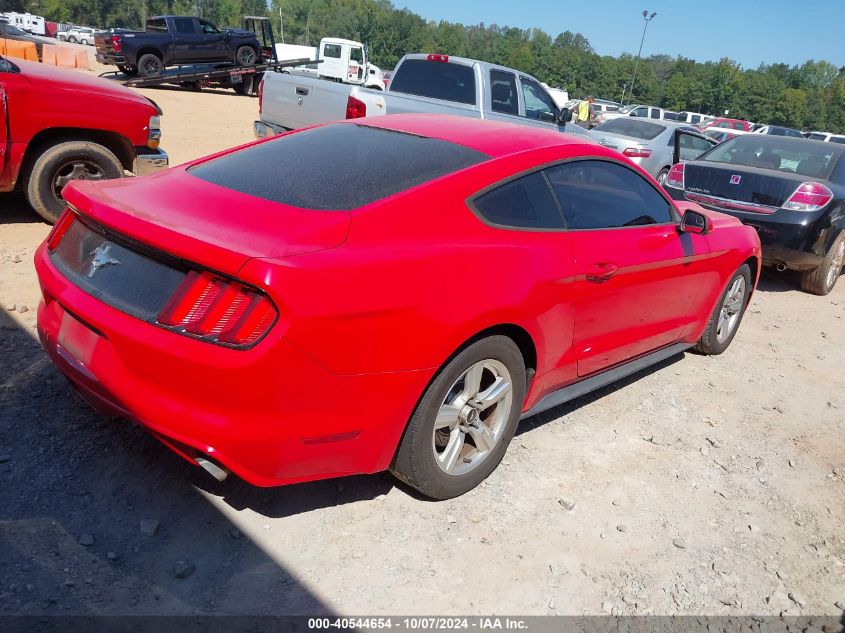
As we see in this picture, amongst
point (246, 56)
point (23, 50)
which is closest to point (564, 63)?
point (246, 56)

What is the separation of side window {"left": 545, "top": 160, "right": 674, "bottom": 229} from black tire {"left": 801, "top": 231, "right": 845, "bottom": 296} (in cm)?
433

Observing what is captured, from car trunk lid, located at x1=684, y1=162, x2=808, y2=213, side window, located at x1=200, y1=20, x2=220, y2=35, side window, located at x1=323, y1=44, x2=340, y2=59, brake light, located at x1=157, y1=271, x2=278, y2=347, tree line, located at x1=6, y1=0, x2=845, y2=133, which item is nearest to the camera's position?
brake light, located at x1=157, y1=271, x2=278, y2=347

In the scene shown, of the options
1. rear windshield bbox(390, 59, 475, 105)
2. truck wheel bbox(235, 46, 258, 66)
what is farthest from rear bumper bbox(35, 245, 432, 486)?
truck wheel bbox(235, 46, 258, 66)

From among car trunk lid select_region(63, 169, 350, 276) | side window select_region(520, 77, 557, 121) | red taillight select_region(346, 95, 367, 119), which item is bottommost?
car trunk lid select_region(63, 169, 350, 276)

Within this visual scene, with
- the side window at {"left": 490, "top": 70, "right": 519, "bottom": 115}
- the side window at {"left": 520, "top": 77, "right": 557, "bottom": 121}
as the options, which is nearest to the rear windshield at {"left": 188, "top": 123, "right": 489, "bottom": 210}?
the side window at {"left": 490, "top": 70, "right": 519, "bottom": 115}

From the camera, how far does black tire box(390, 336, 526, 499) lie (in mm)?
2891

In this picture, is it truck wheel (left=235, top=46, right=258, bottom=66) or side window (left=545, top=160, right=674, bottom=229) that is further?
truck wheel (left=235, top=46, right=258, bottom=66)

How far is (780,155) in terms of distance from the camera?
8.15m

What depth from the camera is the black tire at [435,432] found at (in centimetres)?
289

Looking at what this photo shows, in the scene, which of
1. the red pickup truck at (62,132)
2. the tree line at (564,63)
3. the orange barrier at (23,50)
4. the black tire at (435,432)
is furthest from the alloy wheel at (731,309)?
the tree line at (564,63)

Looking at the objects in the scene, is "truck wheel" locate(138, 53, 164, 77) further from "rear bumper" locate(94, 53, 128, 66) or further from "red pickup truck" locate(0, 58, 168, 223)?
"red pickup truck" locate(0, 58, 168, 223)

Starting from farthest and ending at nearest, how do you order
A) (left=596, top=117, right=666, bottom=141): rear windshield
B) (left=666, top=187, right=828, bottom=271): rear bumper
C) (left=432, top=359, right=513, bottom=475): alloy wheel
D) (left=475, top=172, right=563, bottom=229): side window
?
(left=596, top=117, right=666, bottom=141): rear windshield < (left=666, top=187, right=828, bottom=271): rear bumper < (left=475, top=172, right=563, bottom=229): side window < (left=432, top=359, right=513, bottom=475): alloy wheel

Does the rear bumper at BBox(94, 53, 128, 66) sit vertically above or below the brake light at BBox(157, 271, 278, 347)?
above

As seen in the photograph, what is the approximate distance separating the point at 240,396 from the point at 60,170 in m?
4.88
